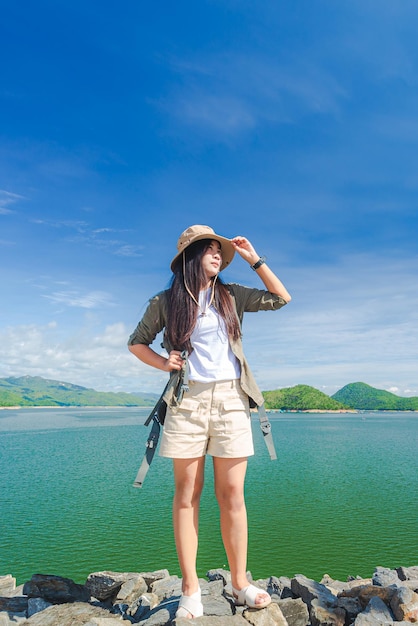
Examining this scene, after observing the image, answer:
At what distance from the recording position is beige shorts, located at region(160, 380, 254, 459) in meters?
3.87

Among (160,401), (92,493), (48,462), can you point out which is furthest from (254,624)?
(48,462)

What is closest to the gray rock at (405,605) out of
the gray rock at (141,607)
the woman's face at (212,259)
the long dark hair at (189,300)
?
the gray rock at (141,607)

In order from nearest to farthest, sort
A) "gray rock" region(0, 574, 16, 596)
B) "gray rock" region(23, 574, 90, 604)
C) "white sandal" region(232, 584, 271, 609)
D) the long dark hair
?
1. "white sandal" region(232, 584, 271, 609)
2. the long dark hair
3. "gray rock" region(23, 574, 90, 604)
4. "gray rock" region(0, 574, 16, 596)

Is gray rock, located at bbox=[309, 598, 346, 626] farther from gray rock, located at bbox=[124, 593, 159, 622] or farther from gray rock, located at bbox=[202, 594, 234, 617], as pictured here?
gray rock, located at bbox=[124, 593, 159, 622]

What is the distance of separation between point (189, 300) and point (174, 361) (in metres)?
0.53

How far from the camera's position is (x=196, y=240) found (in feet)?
13.8

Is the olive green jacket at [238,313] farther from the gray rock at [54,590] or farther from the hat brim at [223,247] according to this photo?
the gray rock at [54,590]

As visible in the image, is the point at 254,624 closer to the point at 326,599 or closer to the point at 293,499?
the point at 326,599

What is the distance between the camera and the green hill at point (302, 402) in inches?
7279

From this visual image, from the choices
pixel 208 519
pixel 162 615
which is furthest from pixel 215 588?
pixel 208 519

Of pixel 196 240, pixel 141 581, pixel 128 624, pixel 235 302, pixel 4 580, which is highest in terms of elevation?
pixel 196 240

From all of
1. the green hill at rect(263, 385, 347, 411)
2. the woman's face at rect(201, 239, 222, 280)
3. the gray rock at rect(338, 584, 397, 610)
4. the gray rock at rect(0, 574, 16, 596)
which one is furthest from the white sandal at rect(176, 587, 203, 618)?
the green hill at rect(263, 385, 347, 411)

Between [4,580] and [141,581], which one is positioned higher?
[141,581]

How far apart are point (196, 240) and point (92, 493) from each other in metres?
22.2
